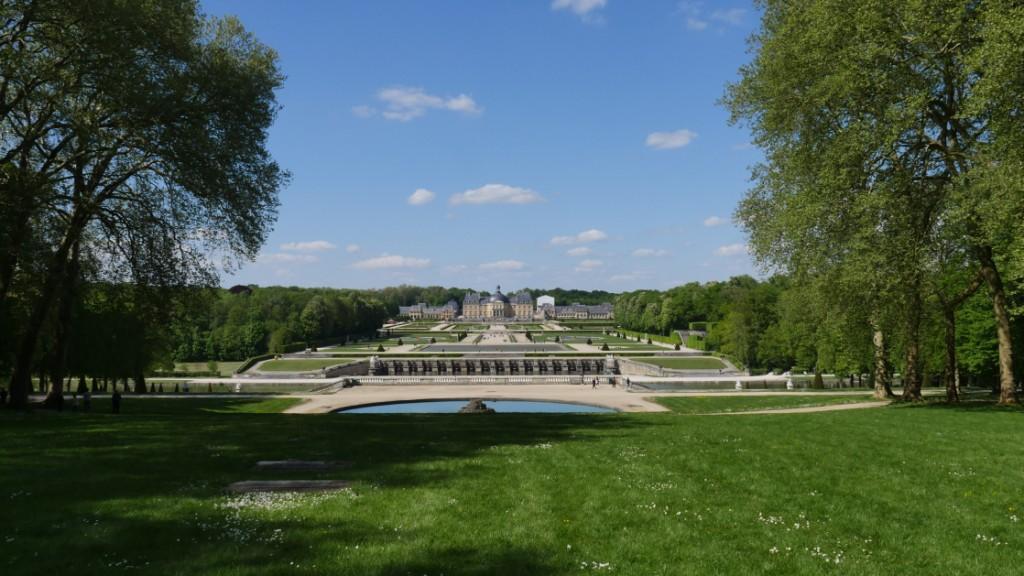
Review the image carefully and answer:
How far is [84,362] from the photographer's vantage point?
39.8m

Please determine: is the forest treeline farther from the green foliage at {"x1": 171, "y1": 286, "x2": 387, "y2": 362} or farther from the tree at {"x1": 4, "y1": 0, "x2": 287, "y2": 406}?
the green foliage at {"x1": 171, "y1": 286, "x2": 387, "y2": 362}

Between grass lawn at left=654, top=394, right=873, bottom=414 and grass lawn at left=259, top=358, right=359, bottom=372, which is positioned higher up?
grass lawn at left=259, top=358, right=359, bottom=372

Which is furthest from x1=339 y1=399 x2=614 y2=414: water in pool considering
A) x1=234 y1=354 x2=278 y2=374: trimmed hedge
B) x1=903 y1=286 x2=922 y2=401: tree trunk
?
x1=234 y1=354 x2=278 y2=374: trimmed hedge

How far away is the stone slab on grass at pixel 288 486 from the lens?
30.1 ft

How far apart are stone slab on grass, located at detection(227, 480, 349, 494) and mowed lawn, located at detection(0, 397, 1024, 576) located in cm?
36

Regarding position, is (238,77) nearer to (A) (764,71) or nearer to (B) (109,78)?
(B) (109,78)

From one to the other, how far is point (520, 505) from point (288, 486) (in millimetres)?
3330

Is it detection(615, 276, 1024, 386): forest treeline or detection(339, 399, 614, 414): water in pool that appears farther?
detection(339, 399, 614, 414): water in pool

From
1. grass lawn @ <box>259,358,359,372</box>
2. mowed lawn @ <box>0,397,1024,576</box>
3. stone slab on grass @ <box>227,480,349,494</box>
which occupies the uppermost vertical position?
stone slab on grass @ <box>227,480,349,494</box>

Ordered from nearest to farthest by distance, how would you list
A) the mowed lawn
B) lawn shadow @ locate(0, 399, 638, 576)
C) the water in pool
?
lawn shadow @ locate(0, 399, 638, 576)
the mowed lawn
the water in pool

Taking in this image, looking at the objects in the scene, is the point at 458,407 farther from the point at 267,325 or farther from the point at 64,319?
the point at 267,325

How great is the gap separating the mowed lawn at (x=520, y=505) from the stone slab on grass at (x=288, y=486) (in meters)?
0.36

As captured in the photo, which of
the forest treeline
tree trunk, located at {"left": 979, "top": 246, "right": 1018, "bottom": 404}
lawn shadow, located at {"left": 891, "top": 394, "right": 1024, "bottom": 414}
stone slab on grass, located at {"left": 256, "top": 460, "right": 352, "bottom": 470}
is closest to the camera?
stone slab on grass, located at {"left": 256, "top": 460, "right": 352, "bottom": 470}

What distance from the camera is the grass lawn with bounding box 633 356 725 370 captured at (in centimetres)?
6141
